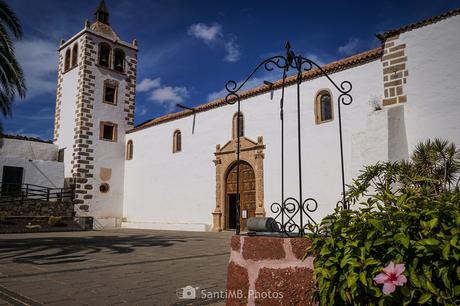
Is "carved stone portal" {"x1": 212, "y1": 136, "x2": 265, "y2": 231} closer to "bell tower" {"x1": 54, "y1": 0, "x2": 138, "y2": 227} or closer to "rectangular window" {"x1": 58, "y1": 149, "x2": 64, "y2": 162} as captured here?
"bell tower" {"x1": 54, "y1": 0, "x2": 138, "y2": 227}

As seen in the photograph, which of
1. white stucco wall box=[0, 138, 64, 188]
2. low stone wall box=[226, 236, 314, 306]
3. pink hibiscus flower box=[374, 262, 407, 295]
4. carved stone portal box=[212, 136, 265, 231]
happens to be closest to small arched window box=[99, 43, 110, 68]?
white stucco wall box=[0, 138, 64, 188]

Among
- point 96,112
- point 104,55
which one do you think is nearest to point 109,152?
point 96,112

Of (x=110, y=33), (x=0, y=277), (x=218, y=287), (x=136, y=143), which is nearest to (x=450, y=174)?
(x=218, y=287)

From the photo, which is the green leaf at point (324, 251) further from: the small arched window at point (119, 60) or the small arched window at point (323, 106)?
the small arched window at point (119, 60)

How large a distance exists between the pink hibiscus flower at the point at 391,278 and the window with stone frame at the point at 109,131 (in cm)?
2036

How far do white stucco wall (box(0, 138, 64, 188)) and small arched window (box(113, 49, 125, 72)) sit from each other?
6.05 meters

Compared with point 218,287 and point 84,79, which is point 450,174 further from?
point 84,79

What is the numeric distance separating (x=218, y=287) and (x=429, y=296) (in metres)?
2.98

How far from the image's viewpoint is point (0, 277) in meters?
4.77

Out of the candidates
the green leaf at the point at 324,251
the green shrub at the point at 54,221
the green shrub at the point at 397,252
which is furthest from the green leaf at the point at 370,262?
the green shrub at the point at 54,221

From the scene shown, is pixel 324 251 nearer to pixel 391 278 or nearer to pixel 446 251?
pixel 391 278

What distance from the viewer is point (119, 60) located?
22.0 m

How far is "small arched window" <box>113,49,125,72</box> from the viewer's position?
A: 21750 mm

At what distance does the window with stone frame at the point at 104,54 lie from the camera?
21.0 metres
